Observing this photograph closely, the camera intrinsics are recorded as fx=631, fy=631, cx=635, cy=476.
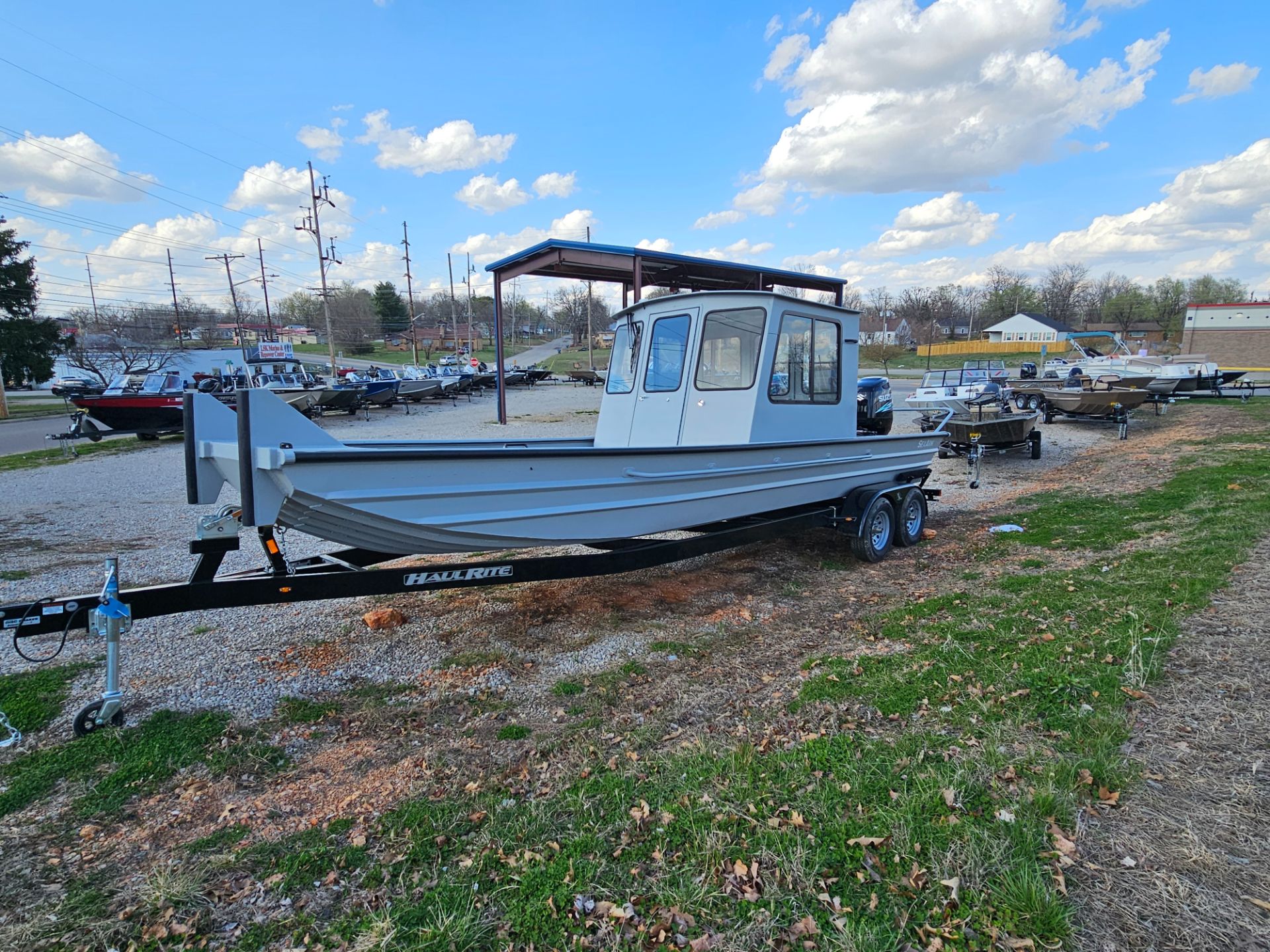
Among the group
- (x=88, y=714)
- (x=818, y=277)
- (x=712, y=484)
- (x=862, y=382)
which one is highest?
(x=818, y=277)

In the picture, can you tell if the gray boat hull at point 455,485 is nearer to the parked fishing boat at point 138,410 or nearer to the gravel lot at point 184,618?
the gravel lot at point 184,618

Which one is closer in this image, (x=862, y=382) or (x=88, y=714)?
(x=88, y=714)

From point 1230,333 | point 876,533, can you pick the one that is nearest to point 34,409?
point 876,533

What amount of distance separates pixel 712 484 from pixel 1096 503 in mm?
6709

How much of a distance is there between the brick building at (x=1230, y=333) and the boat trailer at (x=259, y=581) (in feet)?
176

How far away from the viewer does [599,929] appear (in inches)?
81.0

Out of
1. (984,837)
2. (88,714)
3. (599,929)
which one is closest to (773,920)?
(599,929)

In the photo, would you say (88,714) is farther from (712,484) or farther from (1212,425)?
(1212,425)

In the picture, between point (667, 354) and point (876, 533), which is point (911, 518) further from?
point (667, 354)

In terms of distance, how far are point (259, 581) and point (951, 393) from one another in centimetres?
1723

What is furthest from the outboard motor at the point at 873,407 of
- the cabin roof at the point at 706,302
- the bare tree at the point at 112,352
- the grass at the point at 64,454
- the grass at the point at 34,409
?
the bare tree at the point at 112,352

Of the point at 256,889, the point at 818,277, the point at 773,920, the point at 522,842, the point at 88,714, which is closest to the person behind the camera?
the point at 773,920

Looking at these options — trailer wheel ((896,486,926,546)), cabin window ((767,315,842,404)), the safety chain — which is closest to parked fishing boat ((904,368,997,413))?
trailer wheel ((896,486,926,546))

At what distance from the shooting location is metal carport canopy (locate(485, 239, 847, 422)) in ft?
40.4
